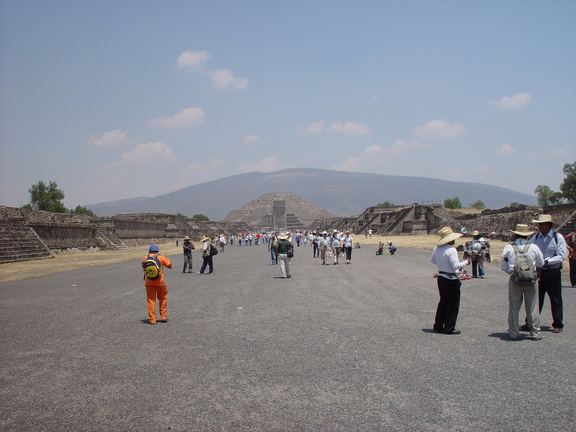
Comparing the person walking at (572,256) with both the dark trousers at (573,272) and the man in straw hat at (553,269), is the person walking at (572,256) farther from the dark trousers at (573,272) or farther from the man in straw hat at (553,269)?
the man in straw hat at (553,269)

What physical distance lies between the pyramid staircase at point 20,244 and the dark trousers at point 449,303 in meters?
20.9

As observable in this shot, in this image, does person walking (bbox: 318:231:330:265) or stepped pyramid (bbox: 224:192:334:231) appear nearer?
person walking (bbox: 318:231:330:265)

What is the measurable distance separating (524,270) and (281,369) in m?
3.54

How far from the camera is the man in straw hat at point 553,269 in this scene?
706 centimetres

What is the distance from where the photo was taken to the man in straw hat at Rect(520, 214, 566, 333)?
278 inches

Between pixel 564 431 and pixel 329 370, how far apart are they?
2.27 meters

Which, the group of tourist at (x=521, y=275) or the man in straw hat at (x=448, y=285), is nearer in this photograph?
the group of tourist at (x=521, y=275)

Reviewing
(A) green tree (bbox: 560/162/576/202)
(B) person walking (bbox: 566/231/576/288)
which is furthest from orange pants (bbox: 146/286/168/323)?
(A) green tree (bbox: 560/162/576/202)

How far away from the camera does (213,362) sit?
568cm

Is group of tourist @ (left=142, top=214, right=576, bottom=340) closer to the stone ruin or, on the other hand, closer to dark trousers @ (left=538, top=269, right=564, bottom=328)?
dark trousers @ (left=538, top=269, right=564, bottom=328)

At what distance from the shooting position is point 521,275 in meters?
6.53

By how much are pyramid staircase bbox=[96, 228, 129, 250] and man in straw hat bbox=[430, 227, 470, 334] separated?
110 ft

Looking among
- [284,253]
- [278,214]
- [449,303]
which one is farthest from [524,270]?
[278,214]

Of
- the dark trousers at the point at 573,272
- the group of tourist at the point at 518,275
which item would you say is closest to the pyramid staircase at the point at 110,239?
the group of tourist at the point at 518,275
